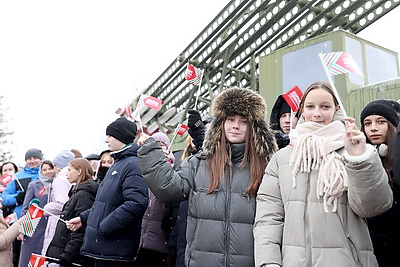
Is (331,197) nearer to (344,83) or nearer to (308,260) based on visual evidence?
(308,260)

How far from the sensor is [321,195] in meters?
1.98

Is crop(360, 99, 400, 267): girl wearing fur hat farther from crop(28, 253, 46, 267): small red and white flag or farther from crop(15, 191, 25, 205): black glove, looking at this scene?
crop(15, 191, 25, 205): black glove

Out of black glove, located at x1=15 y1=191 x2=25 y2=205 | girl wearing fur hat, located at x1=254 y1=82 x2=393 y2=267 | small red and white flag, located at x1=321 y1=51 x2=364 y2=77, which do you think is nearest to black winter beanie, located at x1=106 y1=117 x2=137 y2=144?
girl wearing fur hat, located at x1=254 y1=82 x2=393 y2=267

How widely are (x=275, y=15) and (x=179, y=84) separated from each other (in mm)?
2876

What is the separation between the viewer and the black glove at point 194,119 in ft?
10.5

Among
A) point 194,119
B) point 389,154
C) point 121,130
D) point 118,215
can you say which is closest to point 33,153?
point 121,130

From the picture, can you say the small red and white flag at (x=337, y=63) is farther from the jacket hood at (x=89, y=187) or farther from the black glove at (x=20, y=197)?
the black glove at (x=20, y=197)

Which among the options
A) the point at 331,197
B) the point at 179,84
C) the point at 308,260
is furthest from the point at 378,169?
the point at 179,84

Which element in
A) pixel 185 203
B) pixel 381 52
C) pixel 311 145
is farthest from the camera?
pixel 381 52

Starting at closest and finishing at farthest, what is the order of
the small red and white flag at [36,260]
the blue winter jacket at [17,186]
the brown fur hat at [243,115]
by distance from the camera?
the brown fur hat at [243,115] < the small red and white flag at [36,260] < the blue winter jacket at [17,186]

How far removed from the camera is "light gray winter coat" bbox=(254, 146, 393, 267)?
1.82 m

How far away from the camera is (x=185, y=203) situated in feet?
10.7

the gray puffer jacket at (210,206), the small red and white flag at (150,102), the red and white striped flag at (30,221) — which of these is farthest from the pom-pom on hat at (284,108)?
the red and white striped flag at (30,221)

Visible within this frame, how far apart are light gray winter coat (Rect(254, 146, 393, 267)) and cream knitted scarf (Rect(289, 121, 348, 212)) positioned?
0.04 meters
